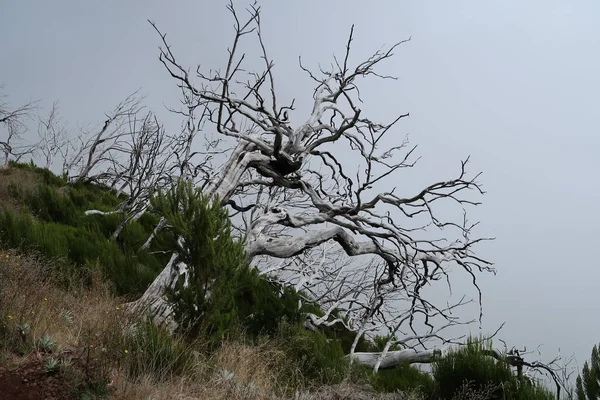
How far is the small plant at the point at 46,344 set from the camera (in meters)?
4.45

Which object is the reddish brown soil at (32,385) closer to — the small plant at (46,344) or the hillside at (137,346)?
the hillside at (137,346)

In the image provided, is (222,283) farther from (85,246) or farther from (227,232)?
(85,246)

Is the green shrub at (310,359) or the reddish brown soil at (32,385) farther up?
the green shrub at (310,359)

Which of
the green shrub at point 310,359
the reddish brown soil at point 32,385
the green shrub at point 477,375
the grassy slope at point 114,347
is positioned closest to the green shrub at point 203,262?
the grassy slope at point 114,347

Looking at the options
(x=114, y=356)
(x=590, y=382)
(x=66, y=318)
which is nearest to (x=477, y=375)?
(x=590, y=382)

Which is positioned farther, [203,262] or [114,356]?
[203,262]

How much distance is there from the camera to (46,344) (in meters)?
4.45

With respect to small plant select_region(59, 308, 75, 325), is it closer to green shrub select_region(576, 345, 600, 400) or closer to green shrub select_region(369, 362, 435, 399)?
green shrub select_region(369, 362, 435, 399)

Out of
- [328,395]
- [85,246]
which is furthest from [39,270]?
[328,395]

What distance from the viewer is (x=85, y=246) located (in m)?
9.03

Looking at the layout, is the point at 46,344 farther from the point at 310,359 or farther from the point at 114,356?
the point at 310,359

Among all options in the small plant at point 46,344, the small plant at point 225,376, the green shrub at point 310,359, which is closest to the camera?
the small plant at point 46,344

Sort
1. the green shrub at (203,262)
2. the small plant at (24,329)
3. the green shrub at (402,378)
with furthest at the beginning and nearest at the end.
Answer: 1. the green shrub at (402,378)
2. the green shrub at (203,262)
3. the small plant at (24,329)

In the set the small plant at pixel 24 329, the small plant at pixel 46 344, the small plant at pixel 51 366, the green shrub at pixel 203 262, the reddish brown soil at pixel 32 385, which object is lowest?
the reddish brown soil at pixel 32 385
